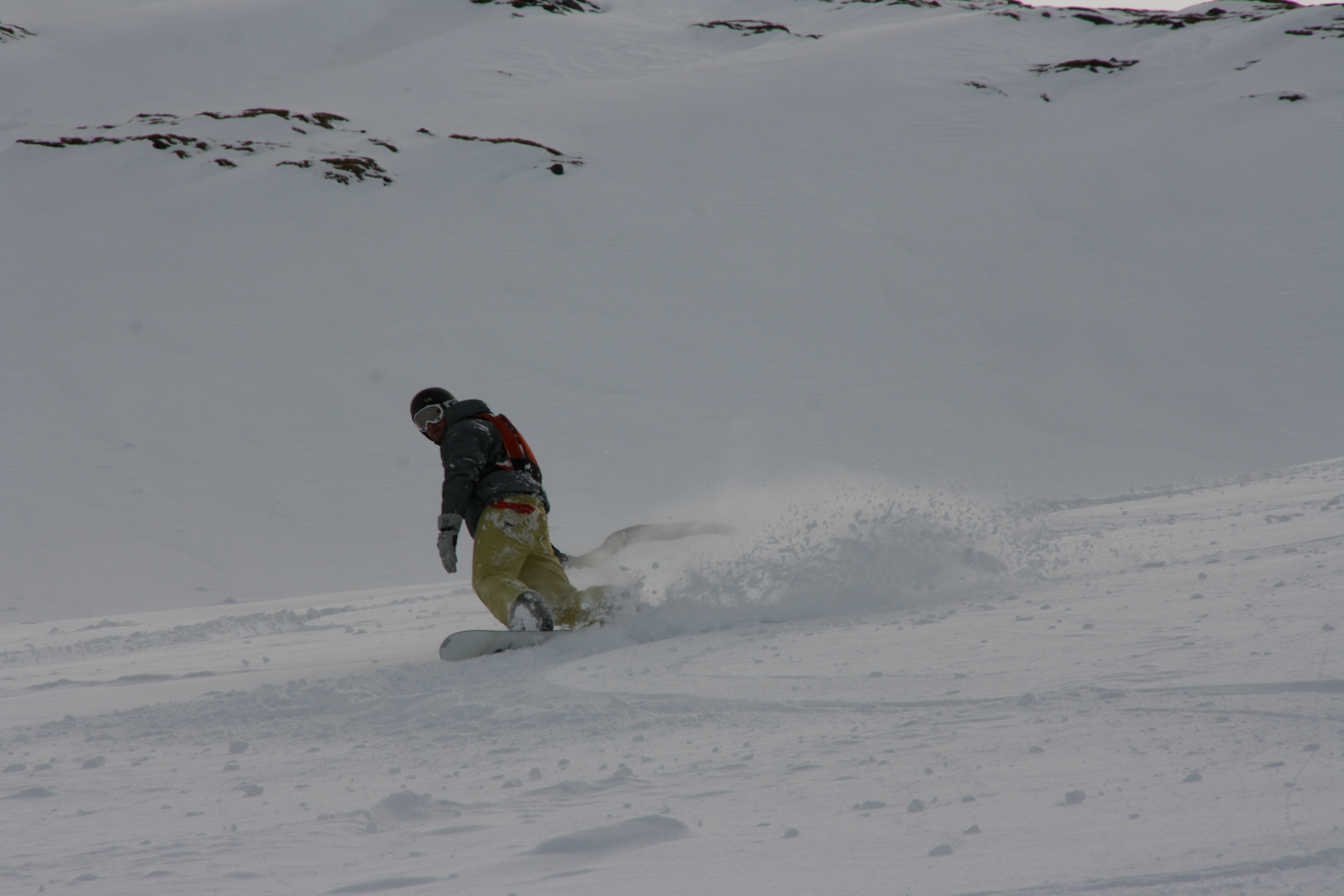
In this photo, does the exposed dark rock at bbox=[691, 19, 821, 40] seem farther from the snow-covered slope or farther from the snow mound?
the snow mound

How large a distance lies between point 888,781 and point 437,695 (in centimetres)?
187

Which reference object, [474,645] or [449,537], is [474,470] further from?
[474,645]

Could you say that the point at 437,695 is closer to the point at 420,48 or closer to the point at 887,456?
the point at 887,456

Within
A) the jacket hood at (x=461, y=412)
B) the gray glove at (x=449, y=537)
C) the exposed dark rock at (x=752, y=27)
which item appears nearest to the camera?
the gray glove at (x=449, y=537)

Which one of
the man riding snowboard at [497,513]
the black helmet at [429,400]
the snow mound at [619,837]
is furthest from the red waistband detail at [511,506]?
the snow mound at [619,837]

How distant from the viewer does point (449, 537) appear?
4371mm

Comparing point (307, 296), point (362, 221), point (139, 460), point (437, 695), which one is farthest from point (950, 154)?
point (437, 695)

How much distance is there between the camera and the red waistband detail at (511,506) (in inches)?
182

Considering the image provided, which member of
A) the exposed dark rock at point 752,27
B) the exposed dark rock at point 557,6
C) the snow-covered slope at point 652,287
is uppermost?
the exposed dark rock at point 557,6

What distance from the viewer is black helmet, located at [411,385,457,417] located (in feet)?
15.6

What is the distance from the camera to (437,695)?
356 cm

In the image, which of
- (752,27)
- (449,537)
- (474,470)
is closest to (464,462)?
(474,470)

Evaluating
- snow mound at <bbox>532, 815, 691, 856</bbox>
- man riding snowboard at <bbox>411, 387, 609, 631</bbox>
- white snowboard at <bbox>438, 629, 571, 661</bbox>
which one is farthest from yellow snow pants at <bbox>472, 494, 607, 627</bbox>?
snow mound at <bbox>532, 815, 691, 856</bbox>

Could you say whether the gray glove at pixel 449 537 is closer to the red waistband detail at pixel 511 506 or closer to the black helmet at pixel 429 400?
the red waistband detail at pixel 511 506
